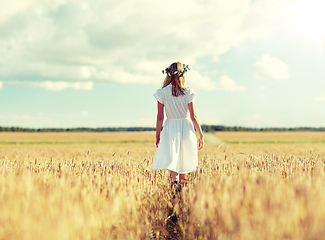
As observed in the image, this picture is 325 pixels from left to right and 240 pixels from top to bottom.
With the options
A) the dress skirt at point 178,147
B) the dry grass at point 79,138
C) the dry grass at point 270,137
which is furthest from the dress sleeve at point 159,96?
the dry grass at point 270,137

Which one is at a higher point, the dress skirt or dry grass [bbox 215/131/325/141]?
the dress skirt

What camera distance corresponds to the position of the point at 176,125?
4617 mm

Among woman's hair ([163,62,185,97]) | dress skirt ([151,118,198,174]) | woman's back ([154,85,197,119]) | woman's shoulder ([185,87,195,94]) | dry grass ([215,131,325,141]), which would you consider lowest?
dry grass ([215,131,325,141])

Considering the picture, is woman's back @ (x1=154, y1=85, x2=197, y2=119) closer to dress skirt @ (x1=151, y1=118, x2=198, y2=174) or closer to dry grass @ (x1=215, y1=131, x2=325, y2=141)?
dress skirt @ (x1=151, y1=118, x2=198, y2=174)

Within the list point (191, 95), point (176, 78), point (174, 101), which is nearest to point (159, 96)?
point (174, 101)

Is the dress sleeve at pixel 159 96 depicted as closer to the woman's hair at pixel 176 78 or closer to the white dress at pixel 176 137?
the white dress at pixel 176 137

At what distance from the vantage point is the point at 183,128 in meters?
4.63

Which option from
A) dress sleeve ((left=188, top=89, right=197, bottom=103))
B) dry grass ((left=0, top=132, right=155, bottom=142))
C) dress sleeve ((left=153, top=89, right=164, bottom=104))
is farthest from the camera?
dry grass ((left=0, top=132, right=155, bottom=142))

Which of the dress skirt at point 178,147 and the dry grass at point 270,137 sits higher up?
the dress skirt at point 178,147

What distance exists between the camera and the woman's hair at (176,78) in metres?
4.51

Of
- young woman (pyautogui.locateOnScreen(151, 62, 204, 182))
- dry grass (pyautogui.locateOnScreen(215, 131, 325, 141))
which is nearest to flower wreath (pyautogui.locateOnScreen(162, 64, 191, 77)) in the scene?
young woman (pyautogui.locateOnScreen(151, 62, 204, 182))

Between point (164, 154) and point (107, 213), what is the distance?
193 cm

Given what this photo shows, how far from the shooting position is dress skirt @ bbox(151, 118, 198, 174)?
4602 mm

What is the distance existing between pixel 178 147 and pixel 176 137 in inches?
6.9
